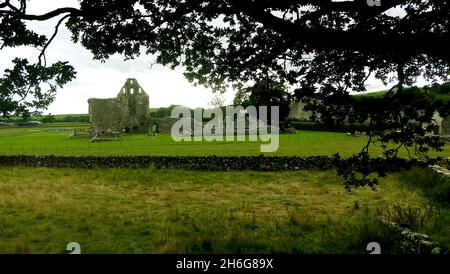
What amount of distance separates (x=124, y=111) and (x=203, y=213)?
53.7m

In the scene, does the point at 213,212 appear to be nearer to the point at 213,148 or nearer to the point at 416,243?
the point at 416,243

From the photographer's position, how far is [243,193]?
53.1ft

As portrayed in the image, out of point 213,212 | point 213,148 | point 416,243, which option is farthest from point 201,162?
point 416,243

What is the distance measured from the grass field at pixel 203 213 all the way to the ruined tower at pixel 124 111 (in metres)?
42.4

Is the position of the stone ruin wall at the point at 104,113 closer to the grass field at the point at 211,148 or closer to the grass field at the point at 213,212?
the grass field at the point at 211,148

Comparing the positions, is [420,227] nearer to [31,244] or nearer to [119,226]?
[119,226]

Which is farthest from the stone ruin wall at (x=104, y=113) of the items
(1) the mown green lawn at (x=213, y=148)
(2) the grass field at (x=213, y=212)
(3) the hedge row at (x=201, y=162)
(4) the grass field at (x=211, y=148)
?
(2) the grass field at (x=213, y=212)

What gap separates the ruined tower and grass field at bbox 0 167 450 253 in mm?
42402

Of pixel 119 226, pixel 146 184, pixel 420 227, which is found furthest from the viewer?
pixel 146 184

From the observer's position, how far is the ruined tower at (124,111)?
62375 mm

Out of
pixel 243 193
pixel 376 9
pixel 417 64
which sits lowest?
pixel 243 193

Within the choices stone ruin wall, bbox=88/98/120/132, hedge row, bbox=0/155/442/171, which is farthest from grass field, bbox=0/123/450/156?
stone ruin wall, bbox=88/98/120/132
